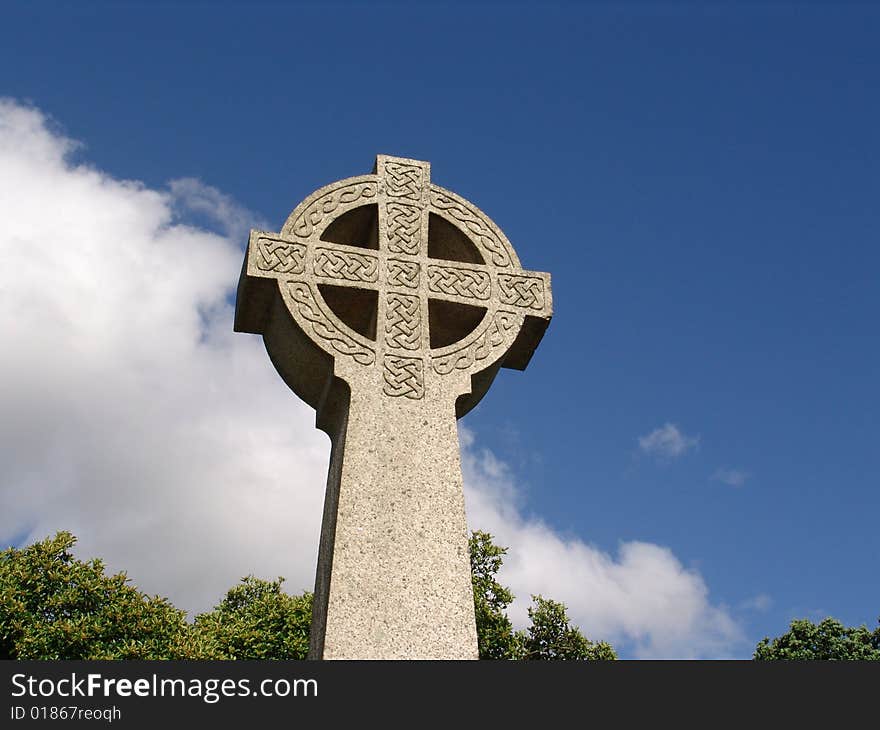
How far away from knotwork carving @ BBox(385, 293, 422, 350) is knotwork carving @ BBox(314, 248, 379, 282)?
0.69ft

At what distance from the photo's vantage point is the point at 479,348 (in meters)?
5.09

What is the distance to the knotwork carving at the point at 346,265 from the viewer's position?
513 centimetres

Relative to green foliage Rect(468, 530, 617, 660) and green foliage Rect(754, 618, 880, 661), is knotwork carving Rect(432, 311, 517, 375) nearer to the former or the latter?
green foliage Rect(468, 530, 617, 660)

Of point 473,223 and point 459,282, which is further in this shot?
point 473,223

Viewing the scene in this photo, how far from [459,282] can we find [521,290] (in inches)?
16.1

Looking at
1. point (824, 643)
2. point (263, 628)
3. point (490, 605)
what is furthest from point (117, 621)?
point (824, 643)

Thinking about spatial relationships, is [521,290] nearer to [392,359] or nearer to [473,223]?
[473,223]

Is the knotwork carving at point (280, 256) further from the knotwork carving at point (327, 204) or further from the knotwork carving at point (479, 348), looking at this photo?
the knotwork carving at point (479, 348)

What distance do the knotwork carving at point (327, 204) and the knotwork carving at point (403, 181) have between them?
11 centimetres

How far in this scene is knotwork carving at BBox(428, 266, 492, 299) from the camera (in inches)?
209

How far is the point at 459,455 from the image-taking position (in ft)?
15.4

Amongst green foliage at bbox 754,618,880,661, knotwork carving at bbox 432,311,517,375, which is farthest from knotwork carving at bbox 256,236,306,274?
green foliage at bbox 754,618,880,661

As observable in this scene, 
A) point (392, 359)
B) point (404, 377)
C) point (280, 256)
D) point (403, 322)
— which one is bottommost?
point (404, 377)

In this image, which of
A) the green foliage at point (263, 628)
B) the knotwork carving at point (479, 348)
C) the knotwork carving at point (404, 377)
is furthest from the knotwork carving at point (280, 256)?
the green foliage at point (263, 628)
